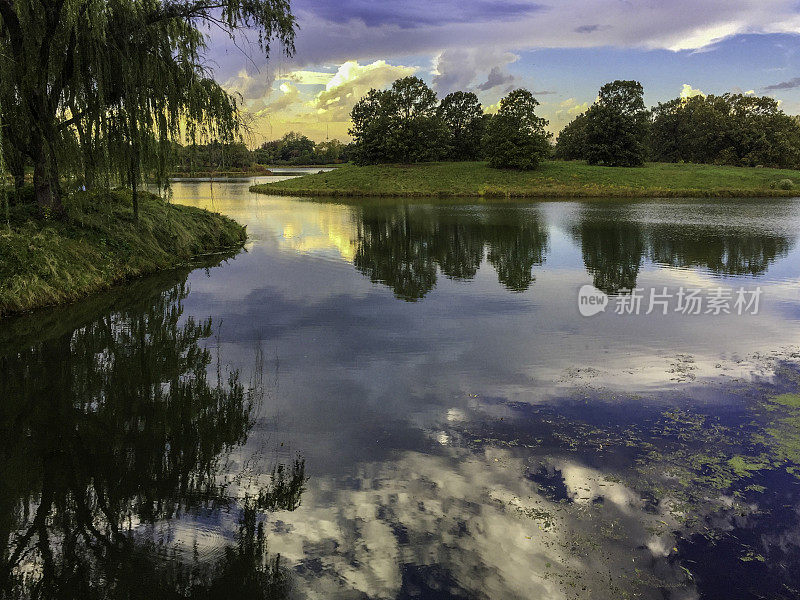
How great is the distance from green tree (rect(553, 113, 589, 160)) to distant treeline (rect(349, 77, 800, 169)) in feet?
1.31

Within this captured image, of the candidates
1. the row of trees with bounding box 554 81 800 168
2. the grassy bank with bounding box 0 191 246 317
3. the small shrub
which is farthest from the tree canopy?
the grassy bank with bounding box 0 191 246 317

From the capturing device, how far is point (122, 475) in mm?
5695

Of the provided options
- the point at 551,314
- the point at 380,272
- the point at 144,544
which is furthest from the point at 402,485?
Answer: the point at 380,272

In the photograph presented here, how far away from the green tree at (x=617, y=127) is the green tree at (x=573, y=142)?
3777mm

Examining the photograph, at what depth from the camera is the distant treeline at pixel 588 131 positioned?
250ft

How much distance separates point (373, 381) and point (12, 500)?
15.5 feet

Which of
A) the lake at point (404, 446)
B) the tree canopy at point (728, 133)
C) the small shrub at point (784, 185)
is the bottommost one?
the lake at point (404, 446)

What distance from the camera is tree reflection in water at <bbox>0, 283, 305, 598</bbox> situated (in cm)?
430

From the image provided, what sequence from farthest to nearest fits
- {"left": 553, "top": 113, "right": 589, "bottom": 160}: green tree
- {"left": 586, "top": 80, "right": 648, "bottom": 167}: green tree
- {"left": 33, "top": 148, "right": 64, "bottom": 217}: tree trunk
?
{"left": 553, "top": 113, "right": 589, "bottom": 160}: green tree, {"left": 586, "top": 80, "right": 648, "bottom": 167}: green tree, {"left": 33, "top": 148, "right": 64, "bottom": 217}: tree trunk

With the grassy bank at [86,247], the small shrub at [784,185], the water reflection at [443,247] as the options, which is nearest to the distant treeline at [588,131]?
the small shrub at [784,185]

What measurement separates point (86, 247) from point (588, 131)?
8210cm

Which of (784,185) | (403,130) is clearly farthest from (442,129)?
(784,185)

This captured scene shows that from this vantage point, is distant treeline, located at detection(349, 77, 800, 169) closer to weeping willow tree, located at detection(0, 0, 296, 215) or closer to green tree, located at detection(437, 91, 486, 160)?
green tree, located at detection(437, 91, 486, 160)

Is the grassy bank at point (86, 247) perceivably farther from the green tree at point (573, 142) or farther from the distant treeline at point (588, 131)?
the green tree at point (573, 142)
